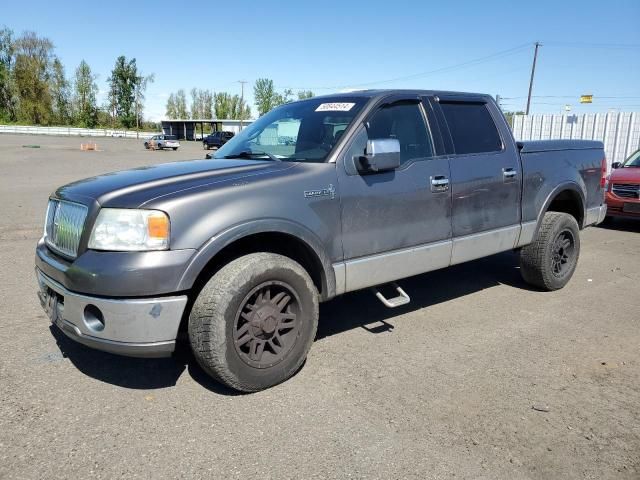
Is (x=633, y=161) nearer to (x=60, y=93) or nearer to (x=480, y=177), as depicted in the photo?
(x=480, y=177)

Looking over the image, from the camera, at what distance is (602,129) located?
18234 mm

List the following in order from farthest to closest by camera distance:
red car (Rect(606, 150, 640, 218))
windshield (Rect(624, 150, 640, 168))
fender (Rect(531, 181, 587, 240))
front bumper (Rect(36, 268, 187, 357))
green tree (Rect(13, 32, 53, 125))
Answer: green tree (Rect(13, 32, 53, 125))
windshield (Rect(624, 150, 640, 168))
red car (Rect(606, 150, 640, 218))
fender (Rect(531, 181, 587, 240))
front bumper (Rect(36, 268, 187, 357))

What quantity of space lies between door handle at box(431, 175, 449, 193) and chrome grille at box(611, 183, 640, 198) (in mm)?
7248

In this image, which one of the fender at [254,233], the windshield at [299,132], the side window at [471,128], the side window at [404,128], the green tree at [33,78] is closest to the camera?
the fender at [254,233]

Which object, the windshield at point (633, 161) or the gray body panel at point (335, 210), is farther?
the windshield at point (633, 161)

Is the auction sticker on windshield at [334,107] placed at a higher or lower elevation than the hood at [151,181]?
higher

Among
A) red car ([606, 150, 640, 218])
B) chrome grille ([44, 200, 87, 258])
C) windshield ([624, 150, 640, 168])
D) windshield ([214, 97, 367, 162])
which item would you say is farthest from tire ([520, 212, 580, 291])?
windshield ([624, 150, 640, 168])

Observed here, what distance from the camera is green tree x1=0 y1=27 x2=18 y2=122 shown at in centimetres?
8219

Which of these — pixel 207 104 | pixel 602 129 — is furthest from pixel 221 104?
pixel 602 129

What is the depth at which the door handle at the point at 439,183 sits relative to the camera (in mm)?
4199

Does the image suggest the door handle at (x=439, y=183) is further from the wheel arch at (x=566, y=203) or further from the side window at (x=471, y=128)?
the wheel arch at (x=566, y=203)

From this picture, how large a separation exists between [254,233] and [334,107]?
1.51 m

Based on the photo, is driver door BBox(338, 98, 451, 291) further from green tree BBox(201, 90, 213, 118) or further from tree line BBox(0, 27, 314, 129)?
green tree BBox(201, 90, 213, 118)

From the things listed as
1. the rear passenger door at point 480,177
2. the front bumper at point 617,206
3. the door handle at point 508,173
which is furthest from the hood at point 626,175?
the door handle at point 508,173
